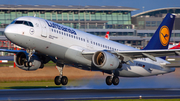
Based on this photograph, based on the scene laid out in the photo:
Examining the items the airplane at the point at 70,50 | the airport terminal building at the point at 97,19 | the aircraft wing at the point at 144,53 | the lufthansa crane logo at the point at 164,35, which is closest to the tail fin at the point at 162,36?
the lufthansa crane logo at the point at 164,35

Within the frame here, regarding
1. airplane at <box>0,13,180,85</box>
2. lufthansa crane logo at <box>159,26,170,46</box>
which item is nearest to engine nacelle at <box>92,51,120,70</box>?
airplane at <box>0,13,180,85</box>

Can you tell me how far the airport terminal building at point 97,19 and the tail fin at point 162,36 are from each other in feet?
229

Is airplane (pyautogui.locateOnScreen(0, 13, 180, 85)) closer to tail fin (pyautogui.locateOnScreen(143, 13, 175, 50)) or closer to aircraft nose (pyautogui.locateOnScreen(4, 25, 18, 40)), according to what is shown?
aircraft nose (pyautogui.locateOnScreen(4, 25, 18, 40))

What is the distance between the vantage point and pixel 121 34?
122000 millimetres

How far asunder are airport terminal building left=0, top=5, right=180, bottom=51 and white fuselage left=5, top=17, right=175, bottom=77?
252 ft

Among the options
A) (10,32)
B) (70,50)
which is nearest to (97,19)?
(70,50)

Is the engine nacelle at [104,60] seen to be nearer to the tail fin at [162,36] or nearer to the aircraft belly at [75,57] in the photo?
the aircraft belly at [75,57]

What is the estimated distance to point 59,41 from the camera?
29.8 metres

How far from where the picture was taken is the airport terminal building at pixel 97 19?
119 metres

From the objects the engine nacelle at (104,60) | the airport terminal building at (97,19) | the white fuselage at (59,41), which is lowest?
the engine nacelle at (104,60)

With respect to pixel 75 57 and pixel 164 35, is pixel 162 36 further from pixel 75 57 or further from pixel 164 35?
pixel 75 57

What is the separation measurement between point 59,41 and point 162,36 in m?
16.7

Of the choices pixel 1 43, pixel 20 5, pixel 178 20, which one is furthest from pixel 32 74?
pixel 178 20

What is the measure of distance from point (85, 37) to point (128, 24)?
106m
